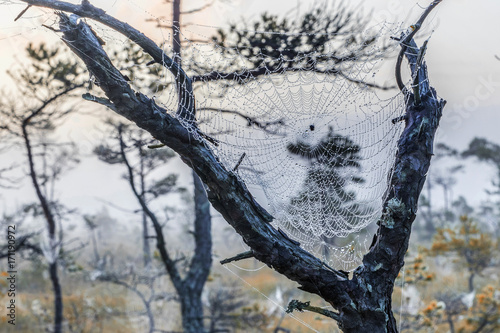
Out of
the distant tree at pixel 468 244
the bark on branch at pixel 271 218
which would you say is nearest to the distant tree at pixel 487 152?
the distant tree at pixel 468 244

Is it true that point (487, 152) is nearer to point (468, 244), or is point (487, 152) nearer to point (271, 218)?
point (468, 244)

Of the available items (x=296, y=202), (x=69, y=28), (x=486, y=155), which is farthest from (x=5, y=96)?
(x=486, y=155)

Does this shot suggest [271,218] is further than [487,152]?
No

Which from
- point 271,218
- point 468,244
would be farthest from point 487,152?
point 271,218

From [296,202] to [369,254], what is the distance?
3.09m

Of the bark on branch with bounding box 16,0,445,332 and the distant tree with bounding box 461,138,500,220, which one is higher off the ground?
the distant tree with bounding box 461,138,500,220

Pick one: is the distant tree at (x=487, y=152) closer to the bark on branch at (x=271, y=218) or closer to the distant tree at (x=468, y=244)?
the distant tree at (x=468, y=244)

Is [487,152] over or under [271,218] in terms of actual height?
over

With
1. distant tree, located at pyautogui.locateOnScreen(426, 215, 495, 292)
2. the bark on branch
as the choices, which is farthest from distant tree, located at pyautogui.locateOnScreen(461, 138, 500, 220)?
the bark on branch

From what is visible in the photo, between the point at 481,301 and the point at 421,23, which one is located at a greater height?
the point at 481,301

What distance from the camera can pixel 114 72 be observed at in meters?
2.99

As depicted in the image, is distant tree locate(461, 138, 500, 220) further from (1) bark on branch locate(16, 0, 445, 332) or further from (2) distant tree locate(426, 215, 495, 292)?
(1) bark on branch locate(16, 0, 445, 332)

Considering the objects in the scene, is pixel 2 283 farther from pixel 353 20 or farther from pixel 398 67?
pixel 398 67

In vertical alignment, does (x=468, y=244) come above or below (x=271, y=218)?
above
